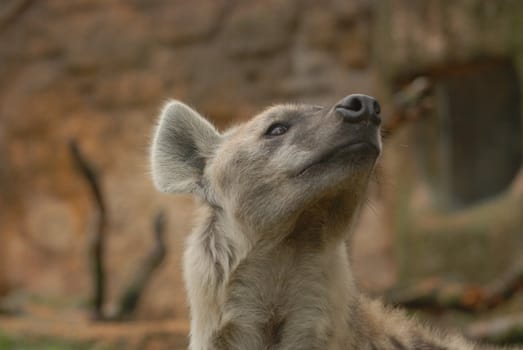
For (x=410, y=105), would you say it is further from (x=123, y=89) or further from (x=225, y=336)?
(x=123, y=89)

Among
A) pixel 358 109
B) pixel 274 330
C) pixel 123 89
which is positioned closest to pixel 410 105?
pixel 358 109

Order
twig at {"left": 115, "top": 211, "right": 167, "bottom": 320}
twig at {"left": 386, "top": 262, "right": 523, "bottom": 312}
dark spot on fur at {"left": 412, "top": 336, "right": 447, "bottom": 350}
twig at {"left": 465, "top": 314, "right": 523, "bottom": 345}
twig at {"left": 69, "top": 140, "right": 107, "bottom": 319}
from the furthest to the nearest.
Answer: twig at {"left": 115, "top": 211, "right": 167, "bottom": 320} < twig at {"left": 69, "top": 140, "right": 107, "bottom": 319} < twig at {"left": 386, "top": 262, "right": 523, "bottom": 312} < twig at {"left": 465, "top": 314, "right": 523, "bottom": 345} < dark spot on fur at {"left": 412, "top": 336, "right": 447, "bottom": 350}

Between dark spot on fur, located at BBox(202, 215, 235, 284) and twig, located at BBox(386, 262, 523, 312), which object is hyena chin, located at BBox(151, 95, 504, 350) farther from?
twig, located at BBox(386, 262, 523, 312)

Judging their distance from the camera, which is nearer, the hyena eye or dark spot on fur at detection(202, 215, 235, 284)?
dark spot on fur at detection(202, 215, 235, 284)

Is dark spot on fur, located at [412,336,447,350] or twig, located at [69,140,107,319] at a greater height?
dark spot on fur, located at [412,336,447,350]

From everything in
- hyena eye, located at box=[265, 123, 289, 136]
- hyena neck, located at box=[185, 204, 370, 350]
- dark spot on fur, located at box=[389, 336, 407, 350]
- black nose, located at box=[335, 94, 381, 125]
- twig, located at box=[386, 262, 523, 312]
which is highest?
black nose, located at box=[335, 94, 381, 125]

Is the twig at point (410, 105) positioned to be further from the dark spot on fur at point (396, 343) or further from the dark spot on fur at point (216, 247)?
the dark spot on fur at point (216, 247)

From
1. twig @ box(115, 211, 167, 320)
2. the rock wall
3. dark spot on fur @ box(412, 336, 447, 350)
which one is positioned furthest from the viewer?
the rock wall

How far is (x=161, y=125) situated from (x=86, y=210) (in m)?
8.49

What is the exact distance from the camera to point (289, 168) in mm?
3740

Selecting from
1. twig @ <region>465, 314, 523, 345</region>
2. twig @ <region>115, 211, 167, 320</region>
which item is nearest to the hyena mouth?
twig @ <region>465, 314, 523, 345</region>

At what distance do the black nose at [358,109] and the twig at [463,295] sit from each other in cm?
293

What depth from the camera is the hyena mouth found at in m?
3.61

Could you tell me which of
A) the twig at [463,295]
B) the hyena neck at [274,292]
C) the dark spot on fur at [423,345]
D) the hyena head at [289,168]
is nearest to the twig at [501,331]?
the twig at [463,295]
